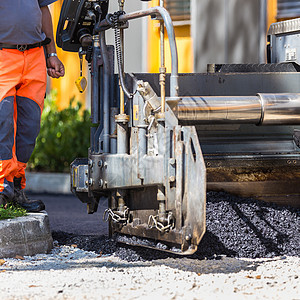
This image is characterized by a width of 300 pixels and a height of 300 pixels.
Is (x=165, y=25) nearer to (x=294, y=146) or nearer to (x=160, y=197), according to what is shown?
(x=160, y=197)

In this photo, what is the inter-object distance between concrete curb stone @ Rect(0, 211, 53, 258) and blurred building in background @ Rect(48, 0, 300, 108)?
501 cm

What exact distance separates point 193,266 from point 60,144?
21.1 ft

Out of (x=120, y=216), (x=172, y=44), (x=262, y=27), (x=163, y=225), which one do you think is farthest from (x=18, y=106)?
(x=262, y=27)

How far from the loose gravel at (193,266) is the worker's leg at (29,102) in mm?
726

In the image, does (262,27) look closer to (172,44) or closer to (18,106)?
(18,106)

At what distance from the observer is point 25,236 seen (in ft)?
15.3

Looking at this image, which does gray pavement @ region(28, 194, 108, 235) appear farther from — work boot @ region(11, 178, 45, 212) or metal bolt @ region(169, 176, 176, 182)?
metal bolt @ region(169, 176, 176, 182)

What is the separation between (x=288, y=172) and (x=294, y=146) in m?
0.20

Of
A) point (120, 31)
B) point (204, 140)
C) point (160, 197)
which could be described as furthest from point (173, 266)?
point (120, 31)

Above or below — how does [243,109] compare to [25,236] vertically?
above

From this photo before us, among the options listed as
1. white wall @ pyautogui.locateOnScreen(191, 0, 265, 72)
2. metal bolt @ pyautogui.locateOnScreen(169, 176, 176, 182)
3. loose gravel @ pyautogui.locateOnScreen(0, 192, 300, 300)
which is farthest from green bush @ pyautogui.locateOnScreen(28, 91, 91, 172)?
metal bolt @ pyautogui.locateOnScreen(169, 176, 176, 182)

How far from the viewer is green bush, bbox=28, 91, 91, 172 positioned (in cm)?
1026

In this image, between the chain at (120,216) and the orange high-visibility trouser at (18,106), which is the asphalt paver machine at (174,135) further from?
the orange high-visibility trouser at (18,106)

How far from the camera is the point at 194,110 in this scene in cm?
434
